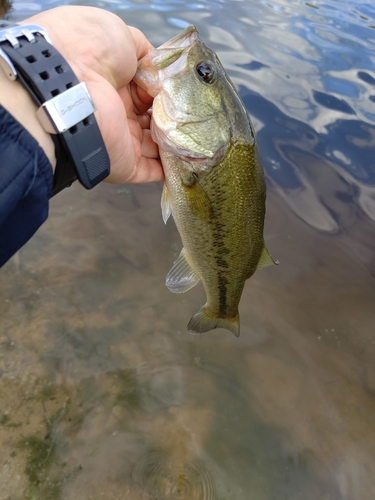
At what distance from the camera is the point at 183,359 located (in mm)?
2902

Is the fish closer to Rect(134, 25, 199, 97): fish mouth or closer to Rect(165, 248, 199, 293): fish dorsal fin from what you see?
Rect(134, 25, 199, 97): fish mouth

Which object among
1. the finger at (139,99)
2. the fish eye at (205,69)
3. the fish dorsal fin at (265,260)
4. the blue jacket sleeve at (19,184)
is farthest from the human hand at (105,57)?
the fish dorsal fin at (265,260)

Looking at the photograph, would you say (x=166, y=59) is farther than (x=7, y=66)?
Yes

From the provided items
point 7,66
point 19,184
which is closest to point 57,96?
point 7,66

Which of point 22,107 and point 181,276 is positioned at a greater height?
point 22,107

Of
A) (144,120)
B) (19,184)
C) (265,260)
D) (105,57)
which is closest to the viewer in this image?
(19,184)

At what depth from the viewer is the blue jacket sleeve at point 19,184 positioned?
1250mm

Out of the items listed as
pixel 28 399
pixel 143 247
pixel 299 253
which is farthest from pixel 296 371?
pixel 28 399

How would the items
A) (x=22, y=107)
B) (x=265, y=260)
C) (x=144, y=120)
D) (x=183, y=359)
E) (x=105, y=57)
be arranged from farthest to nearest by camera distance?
1. (x=183, y=359)
2. (x=144, y=120)
3. (x=265, y=260)
4. (x=105, y=57)
5. (x=22, y=107)

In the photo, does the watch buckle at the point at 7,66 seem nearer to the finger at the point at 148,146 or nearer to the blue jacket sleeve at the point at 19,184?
the blue jacket sleeve at the point at 19,184

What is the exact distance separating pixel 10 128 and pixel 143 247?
2389mm

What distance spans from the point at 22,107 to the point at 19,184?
0.32m

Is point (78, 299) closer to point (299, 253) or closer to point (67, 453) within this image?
point (67, 453)

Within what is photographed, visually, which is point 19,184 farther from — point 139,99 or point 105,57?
point 139,99
